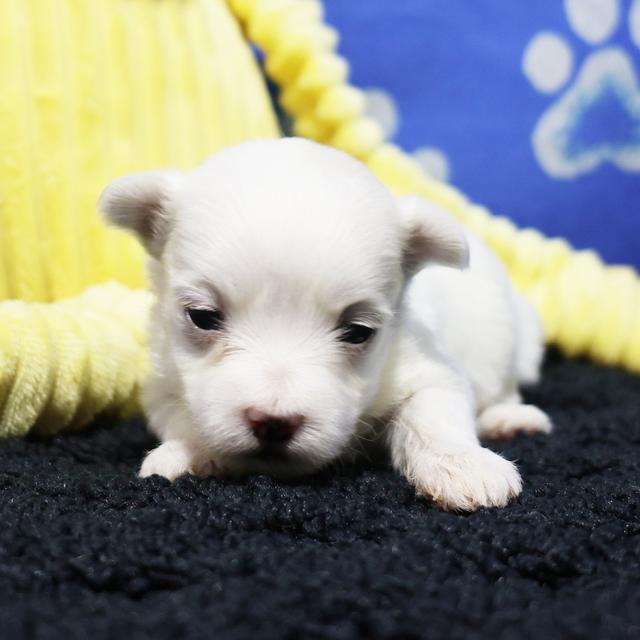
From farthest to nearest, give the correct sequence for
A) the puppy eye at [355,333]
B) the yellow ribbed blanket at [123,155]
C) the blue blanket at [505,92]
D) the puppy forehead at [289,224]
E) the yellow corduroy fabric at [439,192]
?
the blue blanket at [505,92]
the yellow corduroy fabric at [439,192]
the yellow ribbed blanket at [123,155]
the puppy eye at [355,333]
the puppy forehead at [289,224]

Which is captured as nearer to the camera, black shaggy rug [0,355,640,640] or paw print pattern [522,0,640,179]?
black shaggy rug [0,355,640,640]

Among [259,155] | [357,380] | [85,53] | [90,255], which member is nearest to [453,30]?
[85,53]

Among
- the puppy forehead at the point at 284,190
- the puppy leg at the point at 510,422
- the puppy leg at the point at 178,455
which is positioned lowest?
the puppy leg at the point at 510,422

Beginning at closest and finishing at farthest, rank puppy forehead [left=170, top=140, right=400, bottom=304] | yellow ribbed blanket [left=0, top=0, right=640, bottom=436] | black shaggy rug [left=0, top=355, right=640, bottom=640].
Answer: black shaggy rug [left=0, top=355, right=640, bottom=640]
puppy forehead [left=170, top=140, right=400, bottom=304]
yellow ribbed blanket [left=0, top=0, right=640, bottom=436]

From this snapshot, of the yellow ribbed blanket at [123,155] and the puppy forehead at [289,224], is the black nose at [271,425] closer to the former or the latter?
the puppy forehead at [289,224]

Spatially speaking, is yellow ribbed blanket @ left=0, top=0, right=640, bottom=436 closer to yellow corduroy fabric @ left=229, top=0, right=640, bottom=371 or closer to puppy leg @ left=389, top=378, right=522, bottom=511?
yellow corduroy fabric @ left=229, top=0, right=640, bottom=371

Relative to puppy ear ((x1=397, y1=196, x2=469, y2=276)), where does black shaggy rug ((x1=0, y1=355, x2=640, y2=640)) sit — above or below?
below

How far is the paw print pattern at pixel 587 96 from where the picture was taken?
11.7ft

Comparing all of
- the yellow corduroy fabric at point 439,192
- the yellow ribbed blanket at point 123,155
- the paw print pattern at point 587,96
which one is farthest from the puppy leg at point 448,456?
the paw print pattern at point 587,96

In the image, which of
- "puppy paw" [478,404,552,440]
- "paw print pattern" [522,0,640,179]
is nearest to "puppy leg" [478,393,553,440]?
"puppy paw" [478,404,552,440]

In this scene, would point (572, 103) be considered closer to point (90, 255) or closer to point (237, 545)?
point (90, 255)

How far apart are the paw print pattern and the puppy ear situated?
6.47 feet

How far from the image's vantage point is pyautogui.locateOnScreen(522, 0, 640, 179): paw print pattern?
3.56 metres

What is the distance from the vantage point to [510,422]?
221 cm
